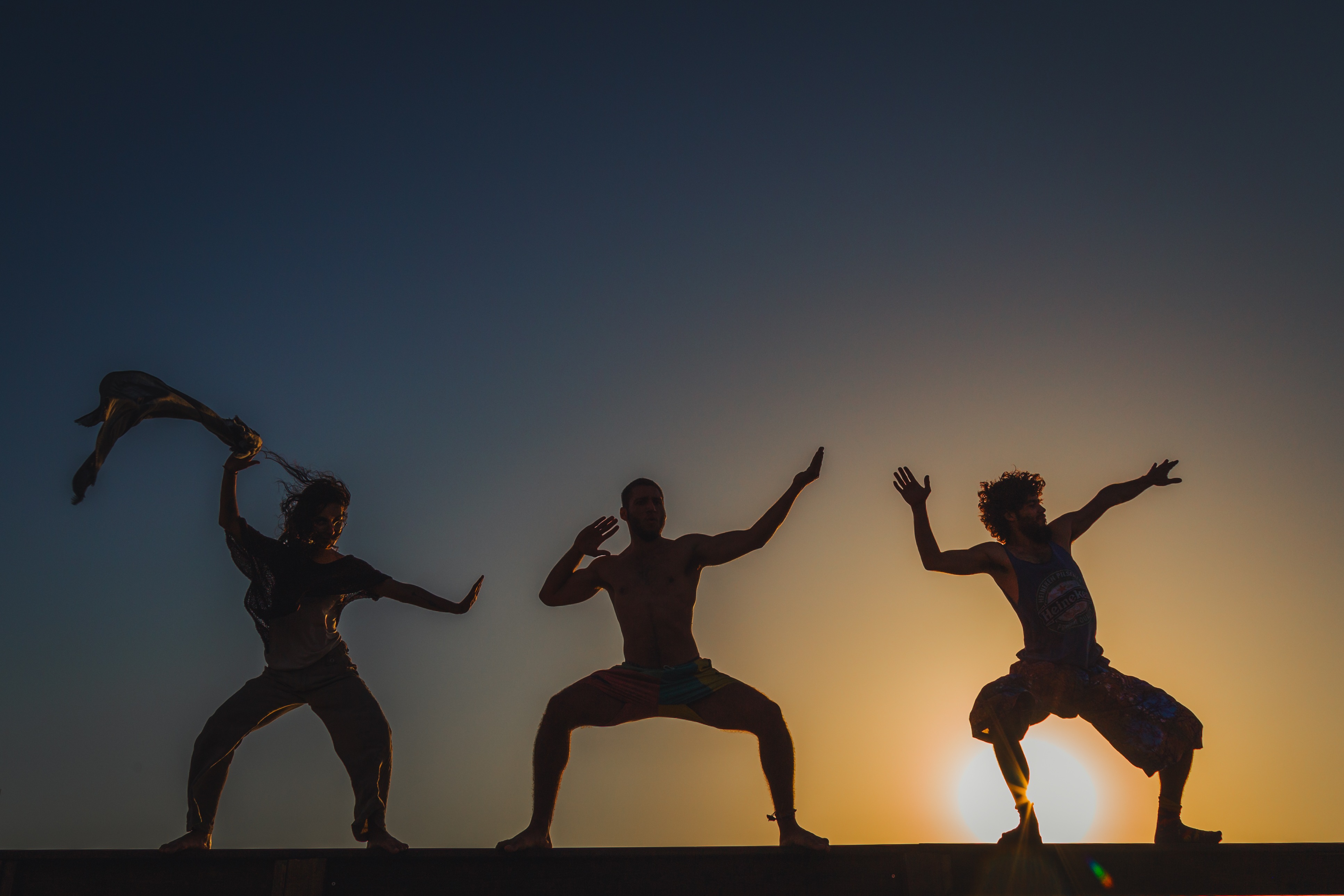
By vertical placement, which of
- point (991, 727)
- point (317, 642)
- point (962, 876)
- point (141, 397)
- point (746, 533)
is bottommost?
point (962, 876)

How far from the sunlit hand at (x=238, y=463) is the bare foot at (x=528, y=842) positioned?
10.1 feet

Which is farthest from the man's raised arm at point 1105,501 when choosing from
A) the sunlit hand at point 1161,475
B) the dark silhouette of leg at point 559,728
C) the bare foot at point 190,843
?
the bare foot at point 190,843

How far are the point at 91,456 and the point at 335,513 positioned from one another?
163 cm

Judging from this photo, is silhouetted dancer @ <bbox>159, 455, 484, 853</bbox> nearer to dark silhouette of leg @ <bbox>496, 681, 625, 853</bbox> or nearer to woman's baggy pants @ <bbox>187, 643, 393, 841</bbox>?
woman's baggy pants @ <bbox>187, 643, 393, 841</bbox>

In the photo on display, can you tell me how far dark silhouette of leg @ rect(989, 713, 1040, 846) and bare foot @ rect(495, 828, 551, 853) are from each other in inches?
107

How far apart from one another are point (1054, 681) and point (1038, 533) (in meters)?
1.09

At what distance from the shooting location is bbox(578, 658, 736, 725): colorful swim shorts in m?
6.02

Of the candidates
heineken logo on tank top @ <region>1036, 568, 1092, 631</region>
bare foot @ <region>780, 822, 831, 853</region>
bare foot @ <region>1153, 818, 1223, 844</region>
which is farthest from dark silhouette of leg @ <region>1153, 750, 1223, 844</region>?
bare foot @ <region>780, 822, 831, 853</region>

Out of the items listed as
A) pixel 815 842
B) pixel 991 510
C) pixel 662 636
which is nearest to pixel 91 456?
pixel 662 636

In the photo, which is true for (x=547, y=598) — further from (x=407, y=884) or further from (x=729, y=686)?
(x=407, y=884)

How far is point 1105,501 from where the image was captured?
7098 millimetres

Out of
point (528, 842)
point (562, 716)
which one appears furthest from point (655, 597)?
point (528, 842)

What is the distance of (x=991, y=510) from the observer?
23.4ft

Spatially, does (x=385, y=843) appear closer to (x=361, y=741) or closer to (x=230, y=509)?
(x=361, y=741)
